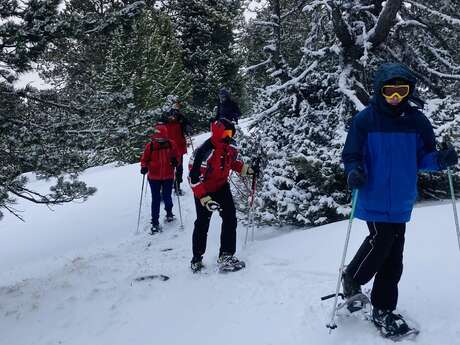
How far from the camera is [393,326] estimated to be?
3.69 m

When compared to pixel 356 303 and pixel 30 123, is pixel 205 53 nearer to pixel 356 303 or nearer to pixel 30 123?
pixel 30 123

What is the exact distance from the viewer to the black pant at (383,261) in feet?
12.2

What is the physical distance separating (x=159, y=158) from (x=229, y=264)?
155 inches

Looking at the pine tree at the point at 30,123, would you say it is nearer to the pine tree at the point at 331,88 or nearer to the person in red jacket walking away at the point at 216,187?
the person in red jacket walking away at the point at 216,187

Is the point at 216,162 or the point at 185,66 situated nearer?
the point at 216,162

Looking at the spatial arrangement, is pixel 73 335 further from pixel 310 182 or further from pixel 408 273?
pixel 310 182

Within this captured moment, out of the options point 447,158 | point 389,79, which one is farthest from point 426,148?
point 389,79

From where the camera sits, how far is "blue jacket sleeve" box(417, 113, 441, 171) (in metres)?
3.68

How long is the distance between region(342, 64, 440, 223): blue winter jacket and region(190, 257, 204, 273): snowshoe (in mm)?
3118

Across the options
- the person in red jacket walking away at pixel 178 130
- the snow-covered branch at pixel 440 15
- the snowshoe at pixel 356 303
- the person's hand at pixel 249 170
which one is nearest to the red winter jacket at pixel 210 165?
the person's hand at pixel 249 170

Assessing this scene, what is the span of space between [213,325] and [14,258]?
640 centimetres

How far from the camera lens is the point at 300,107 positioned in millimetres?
8289

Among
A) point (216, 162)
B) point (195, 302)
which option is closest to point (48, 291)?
point (195, 302)

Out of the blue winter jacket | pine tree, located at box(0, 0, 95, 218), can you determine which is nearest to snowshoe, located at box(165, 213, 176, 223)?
pine tree, located at box(0, 0, 95, 218)
